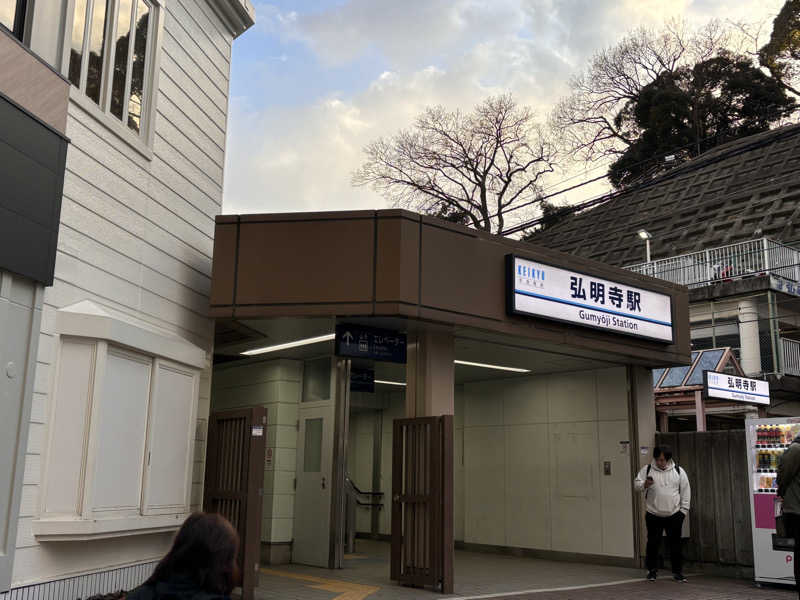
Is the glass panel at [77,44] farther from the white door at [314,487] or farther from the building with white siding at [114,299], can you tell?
the white door at [314,487]

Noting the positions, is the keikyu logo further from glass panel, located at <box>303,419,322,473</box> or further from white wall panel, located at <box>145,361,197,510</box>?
white wall panel, located at <box>145,361,197,510</box>

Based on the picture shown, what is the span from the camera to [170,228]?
8.84 meters

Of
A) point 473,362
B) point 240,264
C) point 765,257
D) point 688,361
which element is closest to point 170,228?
point 240,264

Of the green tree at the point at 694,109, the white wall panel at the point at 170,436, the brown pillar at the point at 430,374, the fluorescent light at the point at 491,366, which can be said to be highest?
the green tree at the point at 694,109

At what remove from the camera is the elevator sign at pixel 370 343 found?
9.47 m

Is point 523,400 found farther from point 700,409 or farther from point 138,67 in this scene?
point 138,67

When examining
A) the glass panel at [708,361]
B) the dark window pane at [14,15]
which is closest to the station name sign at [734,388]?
the glass panel at [708,361]

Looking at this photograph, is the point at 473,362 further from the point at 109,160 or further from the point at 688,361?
the point at 109,160

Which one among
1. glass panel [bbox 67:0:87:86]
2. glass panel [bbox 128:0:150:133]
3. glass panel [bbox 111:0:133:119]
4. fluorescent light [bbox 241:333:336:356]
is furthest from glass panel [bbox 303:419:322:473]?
glass panel [bbox 67:0:87:86]

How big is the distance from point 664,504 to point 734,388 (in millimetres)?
4399

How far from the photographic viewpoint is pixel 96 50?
7785mm

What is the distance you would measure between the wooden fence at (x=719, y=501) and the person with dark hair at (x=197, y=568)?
9961 millimetres

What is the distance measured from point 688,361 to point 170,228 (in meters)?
7.89

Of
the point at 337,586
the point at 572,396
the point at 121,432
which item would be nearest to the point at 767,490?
Result: the point at 572,396
